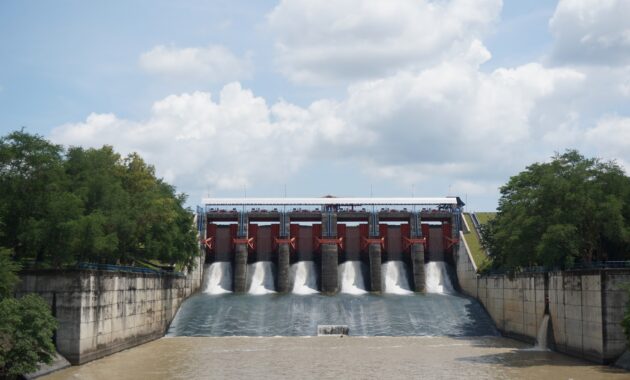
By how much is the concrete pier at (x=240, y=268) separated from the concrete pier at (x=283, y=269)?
369 centimetres

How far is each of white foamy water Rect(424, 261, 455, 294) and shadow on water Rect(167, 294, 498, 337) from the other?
5752 mm

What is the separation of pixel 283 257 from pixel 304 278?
11.8 feet

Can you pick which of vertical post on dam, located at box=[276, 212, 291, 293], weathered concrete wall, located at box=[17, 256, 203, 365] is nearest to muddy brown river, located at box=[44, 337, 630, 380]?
weathered concrete wall, located at box=[17, 256, 203, 365]

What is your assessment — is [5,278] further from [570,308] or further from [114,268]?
[570,308]

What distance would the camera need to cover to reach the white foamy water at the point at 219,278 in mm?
77375

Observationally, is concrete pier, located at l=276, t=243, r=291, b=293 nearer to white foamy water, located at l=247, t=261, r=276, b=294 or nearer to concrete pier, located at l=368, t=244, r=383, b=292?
white foamy water, located at l=247, t=261, r=276, b=294

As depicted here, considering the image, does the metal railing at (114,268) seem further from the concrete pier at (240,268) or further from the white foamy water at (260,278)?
the white foamy water at (260,278)

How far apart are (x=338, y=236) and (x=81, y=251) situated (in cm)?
4160

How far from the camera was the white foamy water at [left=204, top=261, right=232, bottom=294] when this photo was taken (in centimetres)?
7738

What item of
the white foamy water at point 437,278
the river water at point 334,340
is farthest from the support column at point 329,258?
the white foamy water at point 437,278

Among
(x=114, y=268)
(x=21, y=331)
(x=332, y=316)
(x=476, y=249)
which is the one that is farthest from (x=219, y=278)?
(x=21, y=331)

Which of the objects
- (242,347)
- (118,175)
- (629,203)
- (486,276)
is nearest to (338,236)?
(486,276)

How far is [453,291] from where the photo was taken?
7656 centimetres

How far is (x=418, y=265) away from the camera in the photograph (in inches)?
3078
